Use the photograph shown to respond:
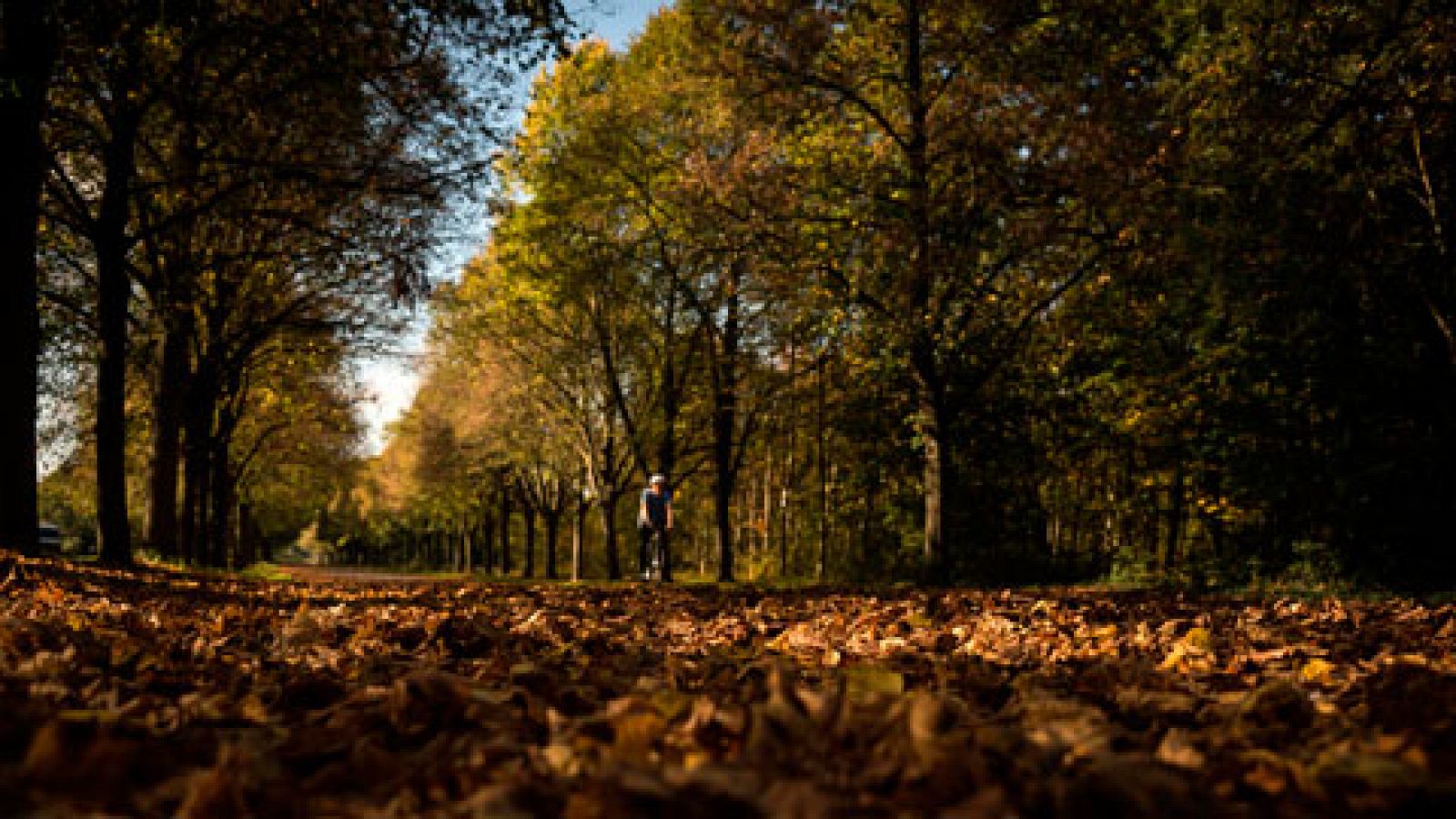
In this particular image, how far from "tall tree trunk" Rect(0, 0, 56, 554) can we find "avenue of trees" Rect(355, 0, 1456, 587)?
21.7ft

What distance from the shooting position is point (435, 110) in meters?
9.76

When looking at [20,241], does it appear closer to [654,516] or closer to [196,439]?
[654,516]

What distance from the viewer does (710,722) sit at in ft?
6.00

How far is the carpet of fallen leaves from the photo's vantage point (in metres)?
1.42

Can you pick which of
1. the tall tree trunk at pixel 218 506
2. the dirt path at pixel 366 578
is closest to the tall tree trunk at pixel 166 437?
the dirt path at pixel 366 578

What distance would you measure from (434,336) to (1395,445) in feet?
77.7

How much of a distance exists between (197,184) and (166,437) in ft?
21.1

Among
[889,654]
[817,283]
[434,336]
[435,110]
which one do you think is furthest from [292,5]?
[434,336]

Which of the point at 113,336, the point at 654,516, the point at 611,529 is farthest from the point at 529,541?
the point at 113,336

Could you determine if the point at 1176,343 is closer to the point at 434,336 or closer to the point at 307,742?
the point at 307,742

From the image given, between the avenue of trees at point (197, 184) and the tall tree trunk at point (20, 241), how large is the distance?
2cm

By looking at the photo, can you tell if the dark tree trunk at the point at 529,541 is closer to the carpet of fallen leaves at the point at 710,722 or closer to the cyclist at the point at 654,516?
the cyclist at the point at 654,516

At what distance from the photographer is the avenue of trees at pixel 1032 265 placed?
9430mm

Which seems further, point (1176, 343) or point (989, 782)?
point (1176, 343)
